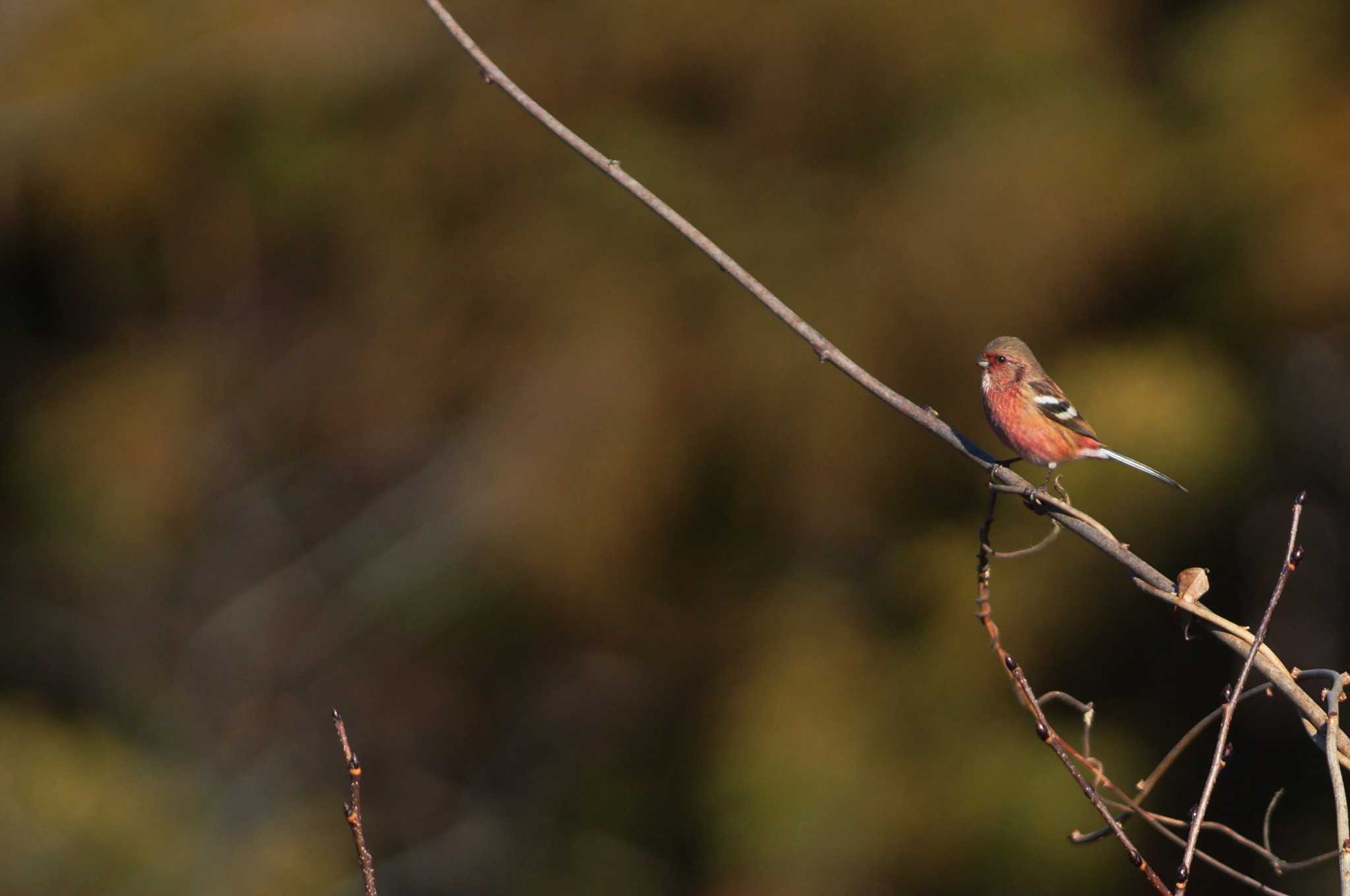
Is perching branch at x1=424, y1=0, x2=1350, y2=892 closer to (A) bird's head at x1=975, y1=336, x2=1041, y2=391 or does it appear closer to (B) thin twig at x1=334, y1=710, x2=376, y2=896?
(B) thin twig at x1=334, y1=710, x2=376, y2=896

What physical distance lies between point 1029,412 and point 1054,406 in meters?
0.23

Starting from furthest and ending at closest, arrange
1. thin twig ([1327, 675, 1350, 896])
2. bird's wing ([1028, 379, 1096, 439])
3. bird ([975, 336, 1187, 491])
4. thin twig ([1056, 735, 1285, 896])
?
bird's wing ([1028, 379, 1096, 439]) < bird ([975, 336, 1187, 491]) < thin twig ([1056, 735, 1285, 896]) < thin twig ([1327, 675, 1350, 896])

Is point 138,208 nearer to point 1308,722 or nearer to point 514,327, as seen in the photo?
point 514,327

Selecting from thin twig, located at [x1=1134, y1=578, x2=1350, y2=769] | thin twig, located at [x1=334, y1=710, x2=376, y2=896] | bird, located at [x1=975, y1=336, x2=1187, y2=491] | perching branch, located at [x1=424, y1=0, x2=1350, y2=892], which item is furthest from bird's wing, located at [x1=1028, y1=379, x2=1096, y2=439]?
thin twig, located at [x1=334, y1=710, x2=376, y2=896]

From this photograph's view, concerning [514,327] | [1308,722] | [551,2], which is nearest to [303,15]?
[551,2]

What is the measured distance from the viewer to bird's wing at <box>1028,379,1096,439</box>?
394 cm

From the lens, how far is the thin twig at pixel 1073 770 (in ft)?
5.42

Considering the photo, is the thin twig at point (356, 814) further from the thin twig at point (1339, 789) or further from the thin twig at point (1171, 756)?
the thin twig at point (1339, 789)

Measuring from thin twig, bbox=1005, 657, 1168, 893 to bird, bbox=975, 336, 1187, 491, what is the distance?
6.53 feet

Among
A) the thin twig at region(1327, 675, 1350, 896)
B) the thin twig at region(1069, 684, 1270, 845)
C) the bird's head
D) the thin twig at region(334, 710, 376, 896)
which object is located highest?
the bird's head

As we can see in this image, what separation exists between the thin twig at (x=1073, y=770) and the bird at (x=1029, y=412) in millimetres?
1991

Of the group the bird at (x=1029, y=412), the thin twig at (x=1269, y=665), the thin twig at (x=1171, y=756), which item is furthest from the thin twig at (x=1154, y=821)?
the bird at (x=1029, y=412)

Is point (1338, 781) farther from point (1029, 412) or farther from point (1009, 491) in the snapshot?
point (1029, 412)

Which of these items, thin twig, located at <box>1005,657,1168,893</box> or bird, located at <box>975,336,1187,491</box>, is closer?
thin twig, located at <box>1005,657,1168,893</box>
